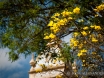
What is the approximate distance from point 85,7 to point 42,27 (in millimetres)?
2612

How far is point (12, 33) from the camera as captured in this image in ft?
30.5

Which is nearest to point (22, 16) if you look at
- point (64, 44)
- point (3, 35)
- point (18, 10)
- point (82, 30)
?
point (18, 10)

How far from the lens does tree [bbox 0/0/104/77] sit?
25.5 feet

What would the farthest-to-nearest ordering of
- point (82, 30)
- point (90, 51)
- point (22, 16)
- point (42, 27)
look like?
1. point (42, 27)
2. point (22, 16)
3. point (90, 51)
4. point (82, 30)

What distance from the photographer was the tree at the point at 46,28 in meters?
7.78

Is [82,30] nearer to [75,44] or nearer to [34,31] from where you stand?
[75,44]

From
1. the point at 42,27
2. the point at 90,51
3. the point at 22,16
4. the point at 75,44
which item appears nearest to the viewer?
the point at 75,44

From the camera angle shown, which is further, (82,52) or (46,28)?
(46,28)

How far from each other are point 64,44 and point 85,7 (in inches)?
50.9

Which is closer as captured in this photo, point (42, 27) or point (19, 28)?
point (19, 28)

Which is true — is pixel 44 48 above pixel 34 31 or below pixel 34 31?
below

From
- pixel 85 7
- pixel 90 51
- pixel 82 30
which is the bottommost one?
pixel 90 51

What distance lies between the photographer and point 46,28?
9500 mm

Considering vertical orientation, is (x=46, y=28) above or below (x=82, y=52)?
above
